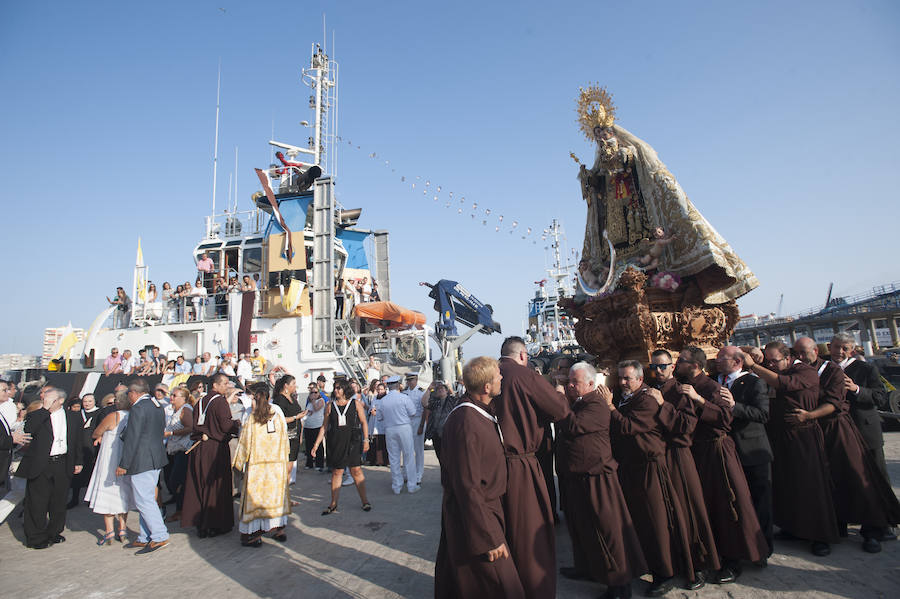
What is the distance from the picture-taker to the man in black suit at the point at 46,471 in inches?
217

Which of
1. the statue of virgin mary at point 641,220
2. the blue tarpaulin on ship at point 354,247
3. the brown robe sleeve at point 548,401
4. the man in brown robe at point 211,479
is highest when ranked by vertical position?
the blue tarpaulin on ship at point 354,247

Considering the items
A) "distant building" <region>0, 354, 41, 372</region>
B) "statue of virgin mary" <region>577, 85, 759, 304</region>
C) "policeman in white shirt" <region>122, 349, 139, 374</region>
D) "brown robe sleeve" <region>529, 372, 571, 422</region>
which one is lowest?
"brown robe sleeve" <region>529, 372, 571, 422</region>

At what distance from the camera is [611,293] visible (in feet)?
22.1

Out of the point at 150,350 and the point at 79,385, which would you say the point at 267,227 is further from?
the point at 79,385

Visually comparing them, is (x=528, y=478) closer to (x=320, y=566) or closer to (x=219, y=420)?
(x=320, y=566)

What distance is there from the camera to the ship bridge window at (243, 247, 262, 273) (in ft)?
63.5

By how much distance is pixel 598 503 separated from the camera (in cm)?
353

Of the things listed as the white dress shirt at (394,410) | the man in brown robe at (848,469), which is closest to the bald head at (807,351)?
the man in brown robe at (848,469)

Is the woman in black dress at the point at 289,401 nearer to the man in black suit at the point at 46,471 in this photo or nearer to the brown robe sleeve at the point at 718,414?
the man in black suit at the point at 46,471

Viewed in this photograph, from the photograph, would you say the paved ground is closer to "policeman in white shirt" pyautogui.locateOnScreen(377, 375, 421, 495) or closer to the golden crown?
"policeman in white shirt" pyautogui.locateOnScreen(377, 375, 421, 495)

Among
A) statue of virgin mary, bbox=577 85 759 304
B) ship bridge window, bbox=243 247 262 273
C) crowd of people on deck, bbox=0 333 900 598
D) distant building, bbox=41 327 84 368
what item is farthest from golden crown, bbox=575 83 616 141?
distant building, bbox=41 327 84 368

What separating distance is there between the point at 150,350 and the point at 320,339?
500 centimetres

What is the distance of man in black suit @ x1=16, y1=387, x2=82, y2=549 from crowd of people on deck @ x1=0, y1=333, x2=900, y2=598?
0.02m

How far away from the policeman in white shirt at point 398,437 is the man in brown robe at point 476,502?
4.34 metres
